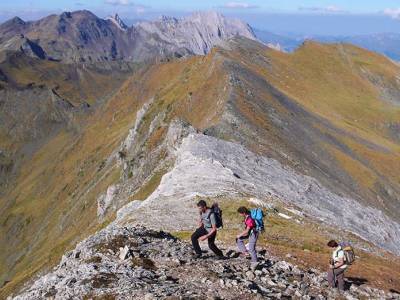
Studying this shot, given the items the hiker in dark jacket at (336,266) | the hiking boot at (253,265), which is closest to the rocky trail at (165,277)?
the hiking boot at (253,265)

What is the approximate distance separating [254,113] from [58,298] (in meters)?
72.7

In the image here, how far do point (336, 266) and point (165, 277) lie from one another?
7.90m

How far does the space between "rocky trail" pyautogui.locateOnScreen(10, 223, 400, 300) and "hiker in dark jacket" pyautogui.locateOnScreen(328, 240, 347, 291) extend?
0.51 m

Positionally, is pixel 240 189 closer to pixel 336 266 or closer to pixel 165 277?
pixel 336 266

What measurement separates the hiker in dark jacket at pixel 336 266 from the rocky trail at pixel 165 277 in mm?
513

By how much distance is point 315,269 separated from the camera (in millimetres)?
27953

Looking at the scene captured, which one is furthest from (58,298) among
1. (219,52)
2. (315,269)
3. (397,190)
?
(219,52)

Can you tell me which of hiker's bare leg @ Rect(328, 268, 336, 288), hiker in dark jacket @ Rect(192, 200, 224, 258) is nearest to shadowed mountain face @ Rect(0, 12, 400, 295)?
hiker in dark jacket @ Rect(192, 200, 224, 258)

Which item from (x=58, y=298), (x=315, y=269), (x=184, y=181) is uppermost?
(x=58, y=298)

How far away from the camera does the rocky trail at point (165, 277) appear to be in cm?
2095

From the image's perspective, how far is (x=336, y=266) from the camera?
23.4 meters

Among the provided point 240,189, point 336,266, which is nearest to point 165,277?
point 336,266

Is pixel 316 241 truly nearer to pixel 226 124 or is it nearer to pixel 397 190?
pixel 226 124

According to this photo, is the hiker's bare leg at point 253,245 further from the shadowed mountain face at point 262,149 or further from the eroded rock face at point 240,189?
the shadowed mountain face at point 262,149
